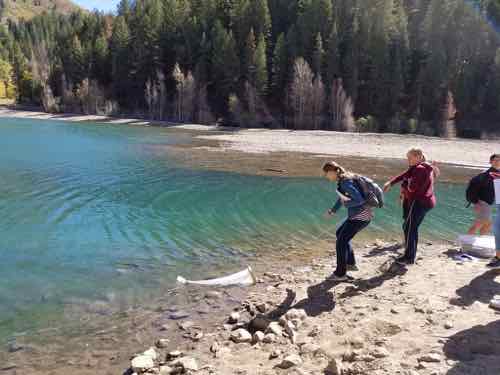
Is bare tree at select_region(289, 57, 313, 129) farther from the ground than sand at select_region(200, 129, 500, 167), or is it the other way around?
bare tree at select_region(289, 57, 313, 129)

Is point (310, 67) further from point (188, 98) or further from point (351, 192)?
point (351, 192)

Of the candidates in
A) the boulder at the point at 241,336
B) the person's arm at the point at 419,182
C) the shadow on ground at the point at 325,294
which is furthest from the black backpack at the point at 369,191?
the boulder at the point at 241,336

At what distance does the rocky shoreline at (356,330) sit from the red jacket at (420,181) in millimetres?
1518

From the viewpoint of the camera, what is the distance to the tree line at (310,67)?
238 ft

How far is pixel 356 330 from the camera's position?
20.7 feet

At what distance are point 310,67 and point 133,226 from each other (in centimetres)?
6876

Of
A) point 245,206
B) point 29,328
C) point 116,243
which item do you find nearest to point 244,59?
point 245,206

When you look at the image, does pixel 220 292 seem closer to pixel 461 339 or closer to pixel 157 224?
pixel 461 339

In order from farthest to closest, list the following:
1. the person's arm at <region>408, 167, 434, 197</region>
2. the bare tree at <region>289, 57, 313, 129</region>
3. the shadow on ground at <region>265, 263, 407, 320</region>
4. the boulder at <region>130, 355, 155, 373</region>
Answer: the bare tree at <region>289, 57, 313, 129</region> < the person's arm at <region>408, 167, 434, 197</region> < the shadow on ground at <region>265, 263, 407, 320</region> < the boulder at <region>130, 355, 155, 373</region>

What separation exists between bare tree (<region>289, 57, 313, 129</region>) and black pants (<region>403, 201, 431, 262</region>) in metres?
62.9

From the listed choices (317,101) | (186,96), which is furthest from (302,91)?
(186,96)

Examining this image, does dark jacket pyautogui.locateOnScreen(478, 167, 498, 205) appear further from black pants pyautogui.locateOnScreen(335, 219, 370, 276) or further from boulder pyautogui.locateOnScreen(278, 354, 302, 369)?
boulder pyautogui.locateOnScreen(278, 354, 302, 369)

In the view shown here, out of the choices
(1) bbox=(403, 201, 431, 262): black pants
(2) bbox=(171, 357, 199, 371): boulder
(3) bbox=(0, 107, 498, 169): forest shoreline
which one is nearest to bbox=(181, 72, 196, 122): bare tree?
(3) bbox=(0, 107, 498, 169): forest shoreline

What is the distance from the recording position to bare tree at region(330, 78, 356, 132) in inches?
2672
